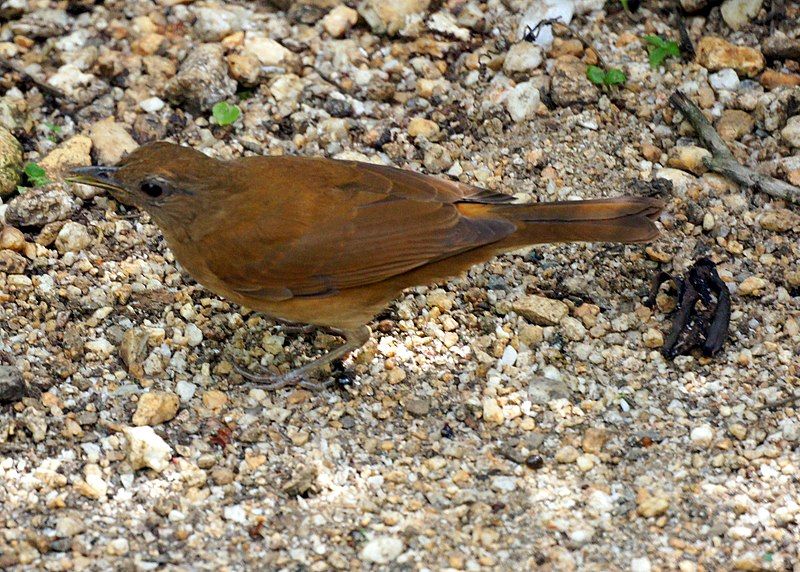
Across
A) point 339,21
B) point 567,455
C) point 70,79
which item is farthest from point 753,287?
point 70,79

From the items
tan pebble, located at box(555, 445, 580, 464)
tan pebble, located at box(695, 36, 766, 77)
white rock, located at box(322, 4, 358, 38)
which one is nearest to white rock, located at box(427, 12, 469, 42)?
white rock, located at box(322, 4, 358, 38)

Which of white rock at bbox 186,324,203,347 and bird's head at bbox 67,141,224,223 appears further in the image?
white rock at bbox 186,324,203,347

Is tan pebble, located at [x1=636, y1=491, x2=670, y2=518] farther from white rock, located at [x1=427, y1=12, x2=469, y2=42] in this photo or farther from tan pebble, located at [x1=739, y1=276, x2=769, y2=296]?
white rock, located at [x1=427, y1=12, x2=469, y2=42]

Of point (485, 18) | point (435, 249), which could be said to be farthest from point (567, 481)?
point (485, 18)

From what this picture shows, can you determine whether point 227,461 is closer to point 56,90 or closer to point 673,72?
point 56,90

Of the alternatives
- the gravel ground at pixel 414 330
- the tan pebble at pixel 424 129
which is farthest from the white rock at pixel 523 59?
the tan pebble at pixel 424 129

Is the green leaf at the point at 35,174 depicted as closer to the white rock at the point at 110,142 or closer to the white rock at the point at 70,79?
the white rock at the point at 110,142

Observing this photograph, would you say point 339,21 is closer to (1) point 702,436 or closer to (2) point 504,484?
(2) point 504,484
